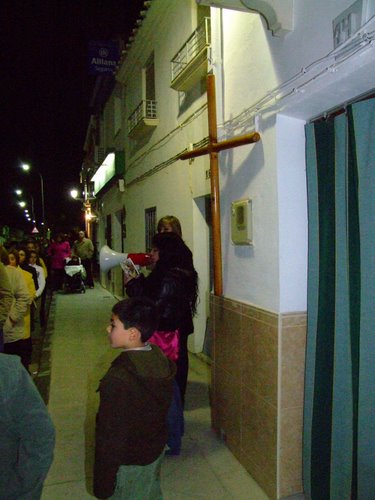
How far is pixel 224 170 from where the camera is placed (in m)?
3.55

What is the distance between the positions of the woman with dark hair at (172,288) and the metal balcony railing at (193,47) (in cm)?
295

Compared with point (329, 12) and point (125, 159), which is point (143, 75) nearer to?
point (125, 159)

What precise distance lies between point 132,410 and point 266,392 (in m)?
1.25

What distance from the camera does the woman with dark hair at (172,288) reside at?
3523 mm

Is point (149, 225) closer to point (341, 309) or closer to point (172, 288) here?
point (172, 288)

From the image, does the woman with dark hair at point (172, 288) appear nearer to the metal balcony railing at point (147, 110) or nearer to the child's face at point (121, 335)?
the child's face at point (121, 335)

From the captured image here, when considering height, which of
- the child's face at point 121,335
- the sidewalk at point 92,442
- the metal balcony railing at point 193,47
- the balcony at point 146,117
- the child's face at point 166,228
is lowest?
the sidewalk at point 92,442

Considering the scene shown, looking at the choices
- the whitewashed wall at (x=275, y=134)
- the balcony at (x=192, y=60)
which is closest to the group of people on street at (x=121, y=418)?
the whitewashed wall at (x=275, y=134)

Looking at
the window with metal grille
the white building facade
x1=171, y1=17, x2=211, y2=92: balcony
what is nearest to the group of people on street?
the white building facade

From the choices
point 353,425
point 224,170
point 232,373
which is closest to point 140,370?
point 353,425

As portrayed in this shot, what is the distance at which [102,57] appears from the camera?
11547 mm

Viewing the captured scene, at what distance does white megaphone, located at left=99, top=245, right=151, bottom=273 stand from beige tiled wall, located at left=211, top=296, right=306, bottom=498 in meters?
1.09

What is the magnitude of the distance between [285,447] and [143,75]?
27.3ft

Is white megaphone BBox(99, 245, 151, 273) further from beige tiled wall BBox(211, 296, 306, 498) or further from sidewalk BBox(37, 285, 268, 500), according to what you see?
sidewalk BBox(37, 285, 268, 500)
